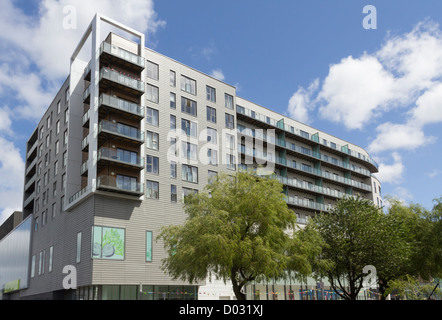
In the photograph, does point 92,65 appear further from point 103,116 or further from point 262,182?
point 262,182

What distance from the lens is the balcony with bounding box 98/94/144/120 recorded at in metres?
45.7

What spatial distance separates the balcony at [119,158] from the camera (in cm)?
4447

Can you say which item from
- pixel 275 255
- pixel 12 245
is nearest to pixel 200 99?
pixel 275 255

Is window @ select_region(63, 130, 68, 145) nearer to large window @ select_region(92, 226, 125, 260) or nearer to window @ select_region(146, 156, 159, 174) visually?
window @ select_region(146, 156, 159, 174)

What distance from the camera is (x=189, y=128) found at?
53969mm

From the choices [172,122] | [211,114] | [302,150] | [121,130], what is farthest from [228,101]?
[302,150]

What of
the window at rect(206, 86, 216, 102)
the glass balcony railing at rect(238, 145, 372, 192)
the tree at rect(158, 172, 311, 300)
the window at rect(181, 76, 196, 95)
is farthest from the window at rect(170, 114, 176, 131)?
the tree at rect(158, 172, 311, 300)

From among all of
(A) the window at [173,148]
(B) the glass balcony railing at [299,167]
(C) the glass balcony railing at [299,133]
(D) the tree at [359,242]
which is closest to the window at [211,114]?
(B) the glass balcony railing at [299,167]

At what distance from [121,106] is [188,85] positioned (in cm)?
1191

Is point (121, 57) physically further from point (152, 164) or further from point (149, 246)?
point (149, 246)

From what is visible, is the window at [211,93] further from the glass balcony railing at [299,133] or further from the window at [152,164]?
the window at [152,164]

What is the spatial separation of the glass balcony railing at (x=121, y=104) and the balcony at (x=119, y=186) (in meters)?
7.57

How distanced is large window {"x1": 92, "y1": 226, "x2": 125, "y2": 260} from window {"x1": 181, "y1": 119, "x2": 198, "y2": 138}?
1506cm
